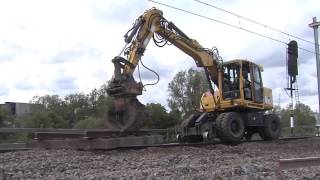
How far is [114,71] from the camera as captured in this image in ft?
64.0

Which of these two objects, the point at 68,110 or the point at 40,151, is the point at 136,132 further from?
the point at 68,110

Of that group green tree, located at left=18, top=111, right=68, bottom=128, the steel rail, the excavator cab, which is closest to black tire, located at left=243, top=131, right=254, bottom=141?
the excavator cab

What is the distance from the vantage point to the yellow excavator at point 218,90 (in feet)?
70.9

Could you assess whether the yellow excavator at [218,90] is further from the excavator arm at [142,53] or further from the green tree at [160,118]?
the green tree at [160,118]

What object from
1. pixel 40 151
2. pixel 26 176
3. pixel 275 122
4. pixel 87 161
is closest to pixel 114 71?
pixel 40 151

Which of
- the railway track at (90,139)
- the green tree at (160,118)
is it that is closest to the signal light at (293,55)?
the green tree at (160,118)

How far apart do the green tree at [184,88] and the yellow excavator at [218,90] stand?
49.7 m

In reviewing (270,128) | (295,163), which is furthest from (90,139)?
(270,128)

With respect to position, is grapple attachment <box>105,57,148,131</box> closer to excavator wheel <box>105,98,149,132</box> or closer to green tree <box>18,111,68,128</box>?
excavator wheel <box>105,98,149,132</box>

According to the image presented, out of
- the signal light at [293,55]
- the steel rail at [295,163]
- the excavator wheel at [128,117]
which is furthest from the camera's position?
the signal light at [293,55]

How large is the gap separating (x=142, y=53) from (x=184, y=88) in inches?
2462

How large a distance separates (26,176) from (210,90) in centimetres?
1516

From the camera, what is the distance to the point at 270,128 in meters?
26.6

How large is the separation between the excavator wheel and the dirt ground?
1064 millimetres
